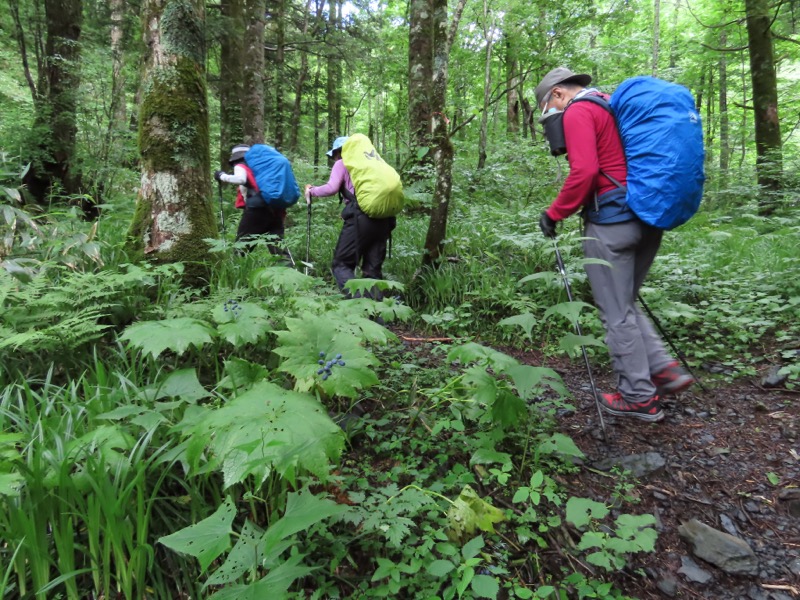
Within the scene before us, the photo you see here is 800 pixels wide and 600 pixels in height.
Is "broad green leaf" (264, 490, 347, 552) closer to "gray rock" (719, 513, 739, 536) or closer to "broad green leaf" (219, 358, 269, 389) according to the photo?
"broad green leaf" (219, 358, 269, 389)

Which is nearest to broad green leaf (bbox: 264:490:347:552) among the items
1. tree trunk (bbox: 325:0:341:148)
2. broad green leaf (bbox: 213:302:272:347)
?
broad green leaf (bbox: 213:302:272:347)

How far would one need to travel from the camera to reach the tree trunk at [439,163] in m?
4.82

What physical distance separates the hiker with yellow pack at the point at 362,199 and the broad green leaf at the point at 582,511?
2.64m

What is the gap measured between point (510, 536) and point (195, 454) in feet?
4.60

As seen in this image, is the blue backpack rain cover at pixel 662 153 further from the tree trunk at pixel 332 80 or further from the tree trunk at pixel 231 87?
the tree trunk at pixel 332 80

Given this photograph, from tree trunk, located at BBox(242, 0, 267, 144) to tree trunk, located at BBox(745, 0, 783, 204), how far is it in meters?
8.95

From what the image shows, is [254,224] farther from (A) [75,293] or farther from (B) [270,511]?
(B) [270,511]

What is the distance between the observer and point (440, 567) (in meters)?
1.55

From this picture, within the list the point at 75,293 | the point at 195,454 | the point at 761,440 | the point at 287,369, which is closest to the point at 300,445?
the point at 195,454

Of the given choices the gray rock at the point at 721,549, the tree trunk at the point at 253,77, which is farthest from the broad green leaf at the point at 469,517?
the tree trunk at the point at 253,77

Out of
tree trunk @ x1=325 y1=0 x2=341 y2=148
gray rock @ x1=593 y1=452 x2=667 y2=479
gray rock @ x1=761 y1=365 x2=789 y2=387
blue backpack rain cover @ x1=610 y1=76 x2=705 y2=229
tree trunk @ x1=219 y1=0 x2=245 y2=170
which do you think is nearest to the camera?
gray rock @ x1=593 y1=452 x2=667 y2=479

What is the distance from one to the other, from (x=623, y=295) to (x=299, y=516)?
8.27ft

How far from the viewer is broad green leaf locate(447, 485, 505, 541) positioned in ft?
5.81

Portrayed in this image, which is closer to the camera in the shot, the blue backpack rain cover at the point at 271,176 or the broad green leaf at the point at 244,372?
the broad green leaf at the point at 244,372
